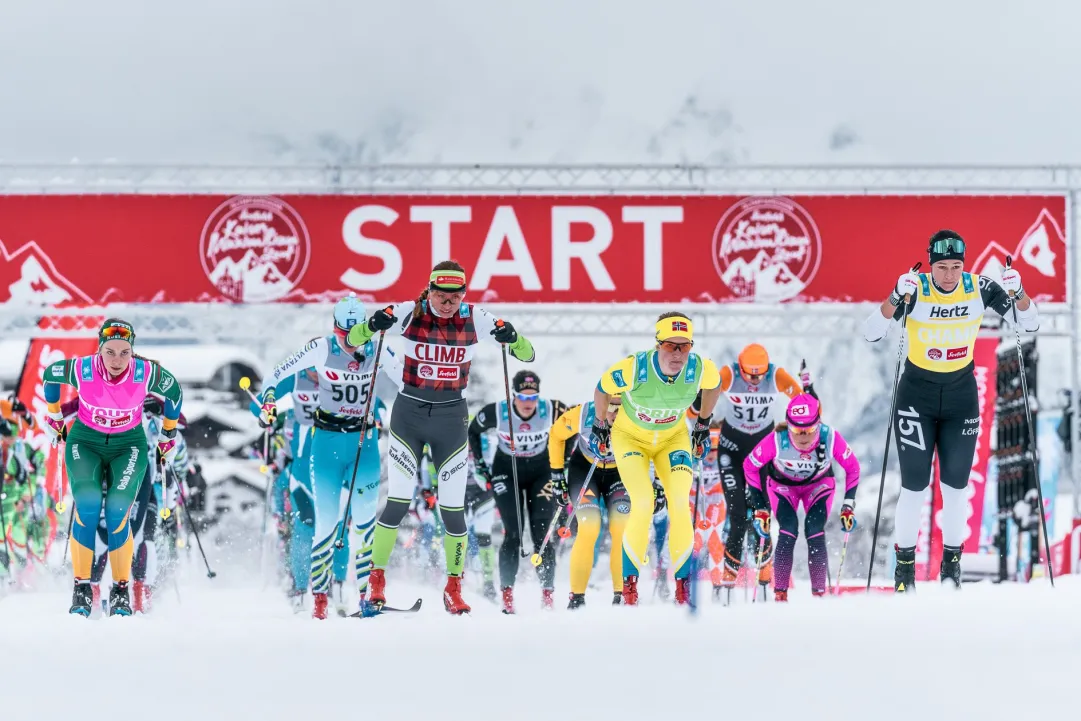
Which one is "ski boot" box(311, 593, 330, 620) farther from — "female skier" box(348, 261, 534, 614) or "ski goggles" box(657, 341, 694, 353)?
"ski goggles" box(657, 341, 694, 353)

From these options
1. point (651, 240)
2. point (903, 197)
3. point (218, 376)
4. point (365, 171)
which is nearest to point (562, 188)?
→ point (651, 240)

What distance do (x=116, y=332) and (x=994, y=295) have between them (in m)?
4.94

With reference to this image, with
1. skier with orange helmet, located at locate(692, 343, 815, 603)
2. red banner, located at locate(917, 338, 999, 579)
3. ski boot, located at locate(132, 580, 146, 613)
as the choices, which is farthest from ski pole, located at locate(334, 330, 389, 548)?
red banner, located at locate(917, 338, 999, 579)

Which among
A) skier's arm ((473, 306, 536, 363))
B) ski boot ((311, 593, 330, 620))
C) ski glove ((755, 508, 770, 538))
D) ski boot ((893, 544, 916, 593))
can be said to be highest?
skier's arm ((473, 306, 536, 363))

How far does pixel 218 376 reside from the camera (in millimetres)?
14977

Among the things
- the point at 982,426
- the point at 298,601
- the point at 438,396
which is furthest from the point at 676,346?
the point at 982,426

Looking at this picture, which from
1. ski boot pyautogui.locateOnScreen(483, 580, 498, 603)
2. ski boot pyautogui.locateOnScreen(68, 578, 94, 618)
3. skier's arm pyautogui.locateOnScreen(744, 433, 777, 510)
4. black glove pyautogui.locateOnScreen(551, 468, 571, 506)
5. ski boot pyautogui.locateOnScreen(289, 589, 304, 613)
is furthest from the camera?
ski boot pyautogui.locateOnScreen(483, 580, 498, 603)

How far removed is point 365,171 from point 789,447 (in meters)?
5.42

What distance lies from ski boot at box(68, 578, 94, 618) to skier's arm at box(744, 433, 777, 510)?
453cm

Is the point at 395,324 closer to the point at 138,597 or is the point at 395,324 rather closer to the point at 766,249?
the point at 138,597

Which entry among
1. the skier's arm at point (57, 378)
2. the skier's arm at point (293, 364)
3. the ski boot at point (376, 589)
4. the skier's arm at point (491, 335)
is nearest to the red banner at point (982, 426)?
the skier's arm at point (491, 335)

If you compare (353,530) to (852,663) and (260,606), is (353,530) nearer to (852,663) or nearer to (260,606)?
(260,606)

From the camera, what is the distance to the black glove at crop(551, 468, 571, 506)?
24.3 feet

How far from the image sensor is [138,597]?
907 centimetres
